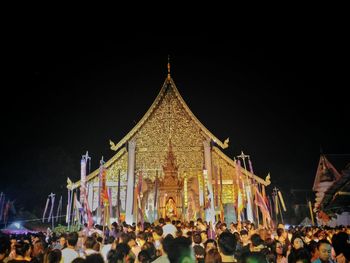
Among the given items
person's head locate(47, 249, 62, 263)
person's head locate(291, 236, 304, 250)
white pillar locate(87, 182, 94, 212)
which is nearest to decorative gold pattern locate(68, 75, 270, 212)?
white pillar locate(87, 182, 94, 212)

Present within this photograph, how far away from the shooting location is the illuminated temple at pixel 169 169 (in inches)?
791

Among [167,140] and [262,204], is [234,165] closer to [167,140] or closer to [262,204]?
[167,140]

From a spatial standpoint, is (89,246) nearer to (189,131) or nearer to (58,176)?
(189,131)

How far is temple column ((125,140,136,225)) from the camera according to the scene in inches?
784

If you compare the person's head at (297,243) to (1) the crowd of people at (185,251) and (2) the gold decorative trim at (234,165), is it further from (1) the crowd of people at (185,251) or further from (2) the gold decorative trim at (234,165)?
(2) the gold decorative trim at (234,165)

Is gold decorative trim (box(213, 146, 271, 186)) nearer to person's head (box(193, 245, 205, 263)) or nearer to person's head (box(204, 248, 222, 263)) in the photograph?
person's head (box(193, 245, 205, 263))

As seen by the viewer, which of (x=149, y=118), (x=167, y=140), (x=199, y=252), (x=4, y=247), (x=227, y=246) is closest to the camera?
(x=227, y=246)

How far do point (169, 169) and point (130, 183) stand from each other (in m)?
3.05

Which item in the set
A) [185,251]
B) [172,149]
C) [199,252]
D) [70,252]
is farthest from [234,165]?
[185,251]

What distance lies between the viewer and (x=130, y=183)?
2102 centimetres

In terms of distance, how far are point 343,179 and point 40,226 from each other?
73.3 feet

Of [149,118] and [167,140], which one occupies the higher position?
[149,118]

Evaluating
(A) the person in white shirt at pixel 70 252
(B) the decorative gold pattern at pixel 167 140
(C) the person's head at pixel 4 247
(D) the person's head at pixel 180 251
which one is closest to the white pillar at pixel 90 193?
(B) the decorative gold pattern at pixel 167 140

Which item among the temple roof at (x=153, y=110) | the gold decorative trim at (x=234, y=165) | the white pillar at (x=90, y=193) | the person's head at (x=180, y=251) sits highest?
the temple roof at (x=153, y=110)
